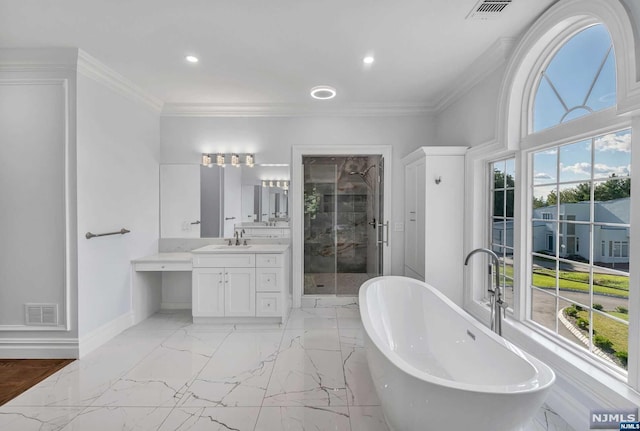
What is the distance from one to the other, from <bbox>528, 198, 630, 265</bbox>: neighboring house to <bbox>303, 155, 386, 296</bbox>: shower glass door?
203cm

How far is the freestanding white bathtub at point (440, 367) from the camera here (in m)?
1.24

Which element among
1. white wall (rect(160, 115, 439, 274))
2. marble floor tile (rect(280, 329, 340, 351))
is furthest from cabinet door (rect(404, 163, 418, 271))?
marble floor tile (rect(280, 329, 340, 351))

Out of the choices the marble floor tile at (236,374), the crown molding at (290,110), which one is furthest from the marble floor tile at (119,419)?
the crown molding at (290,110)

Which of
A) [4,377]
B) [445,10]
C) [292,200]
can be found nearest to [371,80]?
[445,10]

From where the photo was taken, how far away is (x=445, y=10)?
203cm

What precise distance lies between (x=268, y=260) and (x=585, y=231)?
8.97 feet

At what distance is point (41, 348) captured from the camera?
2.65m

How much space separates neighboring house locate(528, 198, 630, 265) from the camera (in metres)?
1.67

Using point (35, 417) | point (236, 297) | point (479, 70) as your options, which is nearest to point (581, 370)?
point (479, 70)

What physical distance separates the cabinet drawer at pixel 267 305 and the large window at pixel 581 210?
2362 millimetres

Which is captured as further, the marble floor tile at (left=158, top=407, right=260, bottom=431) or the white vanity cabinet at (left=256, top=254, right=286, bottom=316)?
the white vanity cabinet at (left=256, top=254, right=286, bottom=316)

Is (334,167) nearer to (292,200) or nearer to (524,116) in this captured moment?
(292,200)

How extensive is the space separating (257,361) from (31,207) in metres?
2.34

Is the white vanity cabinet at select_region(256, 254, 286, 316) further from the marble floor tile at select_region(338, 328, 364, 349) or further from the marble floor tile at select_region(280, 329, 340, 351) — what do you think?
the marble floor tile at select_region(338, 328, 364, 349)
